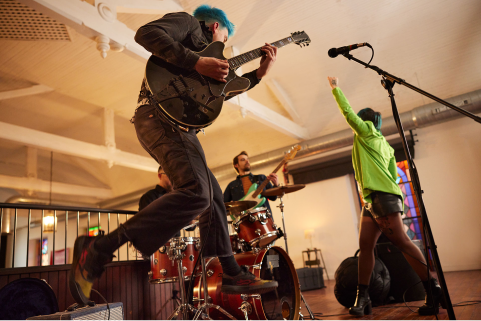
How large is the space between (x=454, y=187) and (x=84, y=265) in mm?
8266

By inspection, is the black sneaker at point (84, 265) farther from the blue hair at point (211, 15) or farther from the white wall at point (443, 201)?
the white wall at point (443, 201)

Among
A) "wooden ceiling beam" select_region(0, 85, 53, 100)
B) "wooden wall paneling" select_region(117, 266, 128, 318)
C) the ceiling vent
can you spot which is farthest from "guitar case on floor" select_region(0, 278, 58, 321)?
"wooden ceiling beam" select_region(0, 85, 53, 100)

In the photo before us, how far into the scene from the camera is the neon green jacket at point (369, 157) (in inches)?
111

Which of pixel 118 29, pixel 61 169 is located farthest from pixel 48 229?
pixel 118 29

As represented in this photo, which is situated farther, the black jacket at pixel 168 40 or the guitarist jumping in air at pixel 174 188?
the black jacket at pixel 168 40

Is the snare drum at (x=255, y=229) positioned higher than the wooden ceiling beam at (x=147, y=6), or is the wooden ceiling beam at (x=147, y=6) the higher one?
the wooden ceiling beam at (x=147, y=6)

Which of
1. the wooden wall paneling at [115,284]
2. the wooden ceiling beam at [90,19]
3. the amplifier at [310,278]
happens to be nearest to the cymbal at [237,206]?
the wooden wall paneling at [115,284]

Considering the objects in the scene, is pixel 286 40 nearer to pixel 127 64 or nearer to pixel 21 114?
pixel 127 64

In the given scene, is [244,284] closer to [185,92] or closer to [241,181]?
[185,92]

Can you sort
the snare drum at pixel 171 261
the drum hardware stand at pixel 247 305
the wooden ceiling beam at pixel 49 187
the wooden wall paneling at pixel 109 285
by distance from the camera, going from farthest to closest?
the wooden ceiling beam at pixel 49 187
the wooden wall paneling at pixel 109 285
the snare drum at pixel 171 261
the drum hardware stand at pixel 247 305

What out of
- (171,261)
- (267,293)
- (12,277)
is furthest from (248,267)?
(12,277)

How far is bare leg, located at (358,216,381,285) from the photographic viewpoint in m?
2.86

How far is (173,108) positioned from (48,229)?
949 centimetres

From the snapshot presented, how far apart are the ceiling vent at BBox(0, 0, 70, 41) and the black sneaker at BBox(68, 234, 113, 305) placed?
4.88 m
